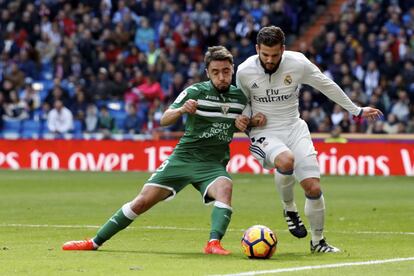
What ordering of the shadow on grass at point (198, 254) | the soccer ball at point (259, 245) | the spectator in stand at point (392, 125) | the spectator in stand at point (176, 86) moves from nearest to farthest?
the soccer ball at point (259, 245) → the shadow on grass at point (198, 254) → the spectator in stand at point (392, 125) → the spectator in stand at point (176, 86)

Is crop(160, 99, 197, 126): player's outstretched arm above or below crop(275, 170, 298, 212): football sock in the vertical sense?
above

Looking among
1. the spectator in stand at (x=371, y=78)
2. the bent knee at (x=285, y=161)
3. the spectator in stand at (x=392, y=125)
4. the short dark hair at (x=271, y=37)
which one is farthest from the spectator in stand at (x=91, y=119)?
the short dark hair at (x=271, y=37)

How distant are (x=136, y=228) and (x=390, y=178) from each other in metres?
12.8

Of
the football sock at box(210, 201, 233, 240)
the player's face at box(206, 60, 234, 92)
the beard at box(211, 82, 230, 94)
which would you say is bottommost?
the football sock at box(210, 201, 233, 240)

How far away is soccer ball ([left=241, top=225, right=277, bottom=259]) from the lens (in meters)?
10.5

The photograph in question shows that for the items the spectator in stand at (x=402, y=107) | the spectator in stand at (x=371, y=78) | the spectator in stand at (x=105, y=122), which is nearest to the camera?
the spectator in stand at (x=402, y=107)

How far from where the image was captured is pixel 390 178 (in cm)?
2627

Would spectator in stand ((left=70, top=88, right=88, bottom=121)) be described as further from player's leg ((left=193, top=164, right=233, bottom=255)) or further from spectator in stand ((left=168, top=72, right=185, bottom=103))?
player's leg ((left=193, top=164, right=233, bottom=255))

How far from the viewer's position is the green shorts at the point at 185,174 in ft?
37.3

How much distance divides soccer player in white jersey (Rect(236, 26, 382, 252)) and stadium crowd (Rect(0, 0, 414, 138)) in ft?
57.0

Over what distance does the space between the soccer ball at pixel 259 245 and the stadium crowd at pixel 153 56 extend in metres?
18.6

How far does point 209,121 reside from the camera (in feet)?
37.4

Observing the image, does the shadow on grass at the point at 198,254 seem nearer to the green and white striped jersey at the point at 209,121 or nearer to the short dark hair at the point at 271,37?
the green and white striped jersey at the point at 209,121

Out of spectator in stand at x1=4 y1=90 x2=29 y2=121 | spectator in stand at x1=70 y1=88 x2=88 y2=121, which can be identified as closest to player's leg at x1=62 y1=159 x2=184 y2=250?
spectator in stand at x1=70 y1=88 x2=88 y2=121
